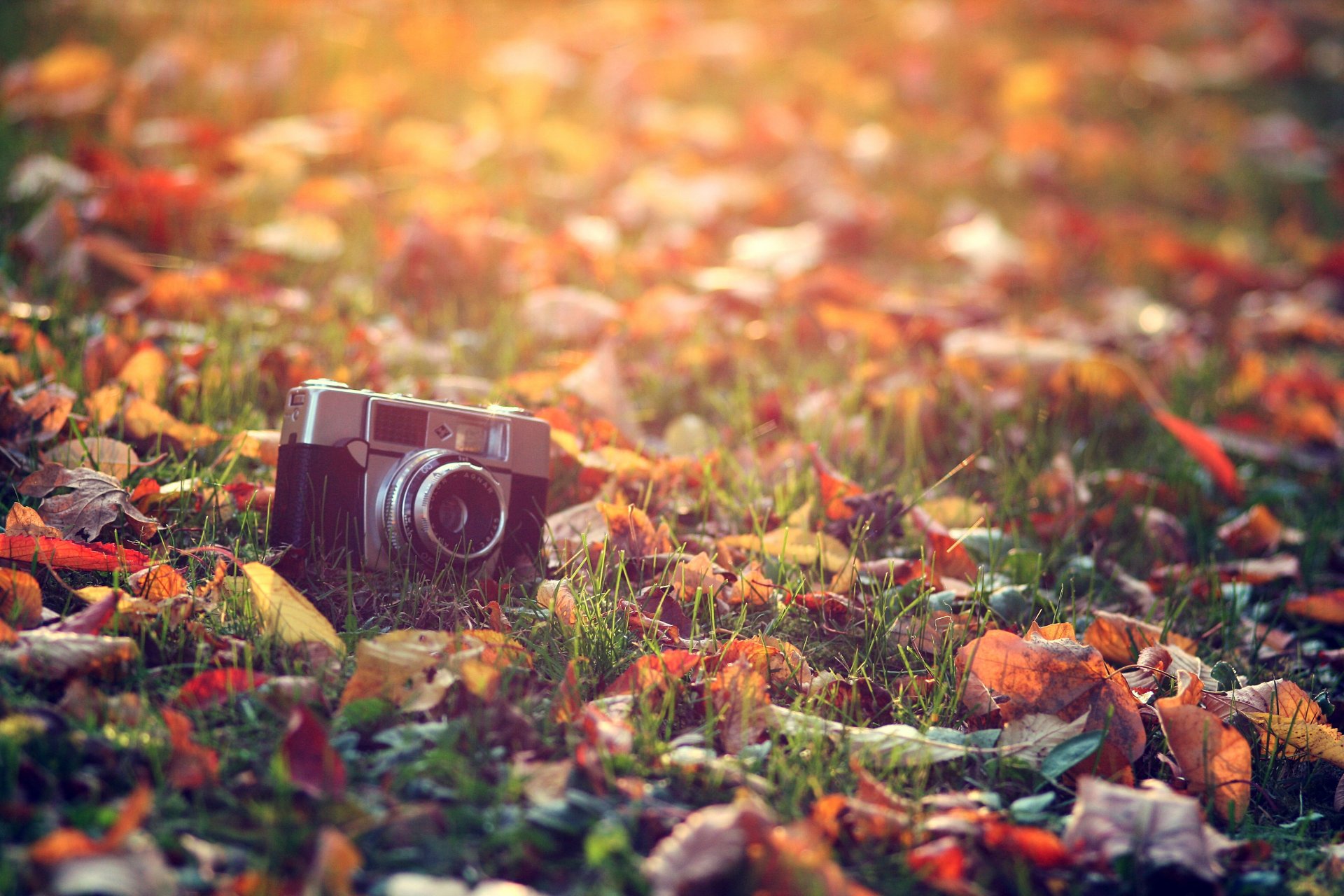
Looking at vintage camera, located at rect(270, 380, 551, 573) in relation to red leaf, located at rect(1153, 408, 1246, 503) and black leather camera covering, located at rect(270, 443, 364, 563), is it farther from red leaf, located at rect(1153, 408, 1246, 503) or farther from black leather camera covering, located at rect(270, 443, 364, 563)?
red leaf, located at rect(1153, 408, 1246, 503)

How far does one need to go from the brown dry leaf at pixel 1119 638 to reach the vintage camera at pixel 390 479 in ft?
3.61

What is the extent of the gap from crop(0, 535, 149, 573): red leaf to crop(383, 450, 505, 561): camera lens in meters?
0.41

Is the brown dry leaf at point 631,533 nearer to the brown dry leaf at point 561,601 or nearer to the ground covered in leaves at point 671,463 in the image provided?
the ground covered in leaves at point 671,463

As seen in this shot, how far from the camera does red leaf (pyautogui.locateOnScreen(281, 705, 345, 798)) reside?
1.42 m

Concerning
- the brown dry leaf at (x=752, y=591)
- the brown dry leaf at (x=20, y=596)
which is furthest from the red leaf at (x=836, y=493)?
the brown dry leaf at (x=20, y=596)

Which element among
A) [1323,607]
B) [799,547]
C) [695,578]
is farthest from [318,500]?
[1323,607]

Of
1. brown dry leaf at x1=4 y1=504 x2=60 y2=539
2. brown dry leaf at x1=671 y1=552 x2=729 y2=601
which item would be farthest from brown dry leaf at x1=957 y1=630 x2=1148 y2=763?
brown dry leaf at x1=4 y1=504 x2=60 y2=539

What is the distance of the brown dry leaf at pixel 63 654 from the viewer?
1.53 meters

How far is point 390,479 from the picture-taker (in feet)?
6.31

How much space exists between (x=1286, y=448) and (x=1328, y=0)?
555 cm

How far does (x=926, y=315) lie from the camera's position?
3.52 metres

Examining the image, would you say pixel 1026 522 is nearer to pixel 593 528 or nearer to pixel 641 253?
pixel 593 528

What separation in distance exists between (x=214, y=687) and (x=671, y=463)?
3.67 feet

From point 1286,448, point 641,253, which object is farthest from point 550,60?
point 1286,448
